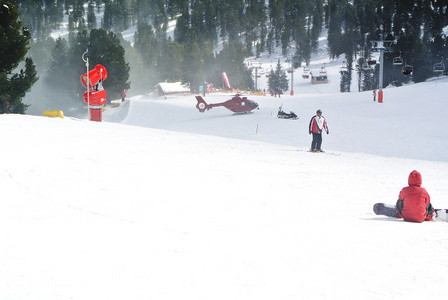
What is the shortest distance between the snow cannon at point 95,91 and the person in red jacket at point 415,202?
17855 millimetres

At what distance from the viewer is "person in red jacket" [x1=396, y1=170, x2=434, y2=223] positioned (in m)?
7.31

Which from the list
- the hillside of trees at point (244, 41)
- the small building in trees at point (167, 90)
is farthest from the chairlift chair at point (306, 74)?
the small building in trees at point (167, 90)

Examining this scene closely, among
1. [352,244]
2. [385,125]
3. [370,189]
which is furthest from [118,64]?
[352,244]

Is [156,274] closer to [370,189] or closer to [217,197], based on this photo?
[217,197]

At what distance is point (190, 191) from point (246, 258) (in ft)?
11.8

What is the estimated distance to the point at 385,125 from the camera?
27.6m

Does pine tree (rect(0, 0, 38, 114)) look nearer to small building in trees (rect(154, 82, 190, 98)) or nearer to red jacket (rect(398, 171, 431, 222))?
red jacket (rect(398, 171, 431, 222))

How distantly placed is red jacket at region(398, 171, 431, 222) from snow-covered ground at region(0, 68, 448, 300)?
22 centimetres

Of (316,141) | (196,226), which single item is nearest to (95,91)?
(316,141)

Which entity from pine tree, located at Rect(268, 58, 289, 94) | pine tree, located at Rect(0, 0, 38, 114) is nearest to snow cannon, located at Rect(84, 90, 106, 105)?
pine tree, located at Rect(0, 0, 38, 114)

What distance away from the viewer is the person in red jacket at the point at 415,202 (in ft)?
24.0

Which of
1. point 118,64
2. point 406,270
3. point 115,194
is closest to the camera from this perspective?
point 406,270

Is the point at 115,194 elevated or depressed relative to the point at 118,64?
depressed

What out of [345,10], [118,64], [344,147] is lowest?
[344,147]
